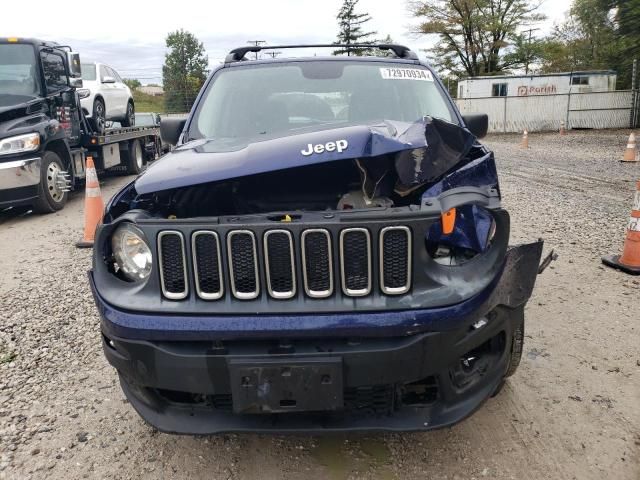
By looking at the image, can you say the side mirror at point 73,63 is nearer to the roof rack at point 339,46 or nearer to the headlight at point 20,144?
the headlight at point 20,144

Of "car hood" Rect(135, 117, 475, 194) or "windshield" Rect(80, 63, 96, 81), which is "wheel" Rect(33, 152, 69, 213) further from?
"car hood" Rect(135, 117, 475, 194)

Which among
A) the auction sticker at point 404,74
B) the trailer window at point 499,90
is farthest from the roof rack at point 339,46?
the trailer window at point 499,90

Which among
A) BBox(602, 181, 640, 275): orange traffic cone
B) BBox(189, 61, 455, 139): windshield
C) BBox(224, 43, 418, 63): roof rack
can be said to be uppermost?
BBox(224, 43, 418, 63): roof rack

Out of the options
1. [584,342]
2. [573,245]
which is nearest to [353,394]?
[584,342]

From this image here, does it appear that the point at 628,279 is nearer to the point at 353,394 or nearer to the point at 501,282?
the point at 501,282

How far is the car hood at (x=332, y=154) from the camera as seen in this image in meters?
2.15

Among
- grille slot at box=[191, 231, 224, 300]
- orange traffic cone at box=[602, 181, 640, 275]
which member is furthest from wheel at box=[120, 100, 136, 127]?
grille slot at box=[191, 231, 224, 300]

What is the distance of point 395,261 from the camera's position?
1964mm

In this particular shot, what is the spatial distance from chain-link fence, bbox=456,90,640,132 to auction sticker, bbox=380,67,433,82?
78.4 feet

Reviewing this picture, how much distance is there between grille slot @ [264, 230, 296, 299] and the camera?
194 cm

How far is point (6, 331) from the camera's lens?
12.9ft

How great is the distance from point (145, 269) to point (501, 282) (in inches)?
56.4

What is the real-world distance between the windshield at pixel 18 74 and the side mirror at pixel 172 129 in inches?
217

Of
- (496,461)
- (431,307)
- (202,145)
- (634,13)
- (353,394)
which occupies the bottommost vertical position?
(496,461)
